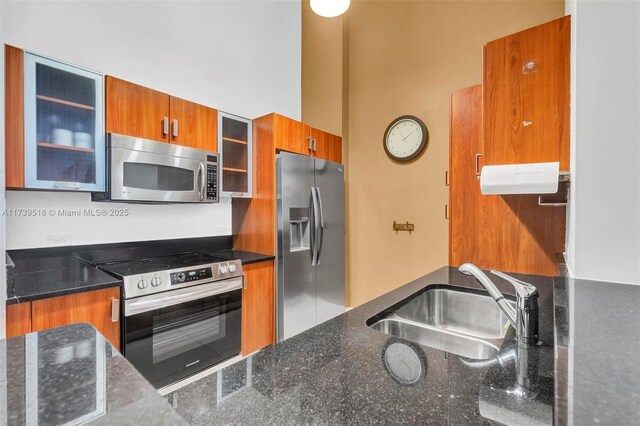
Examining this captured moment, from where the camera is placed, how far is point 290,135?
2832 millimetres

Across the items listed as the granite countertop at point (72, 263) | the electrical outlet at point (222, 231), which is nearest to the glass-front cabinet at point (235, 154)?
the electrical outlet at point (222, 231)

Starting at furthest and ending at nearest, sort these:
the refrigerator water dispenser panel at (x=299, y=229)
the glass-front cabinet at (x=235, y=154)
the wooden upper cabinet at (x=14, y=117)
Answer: the refrigerator water dispenser panel at (x=299, y=229) < the glass-front cabinet at (x=235, y=154) < the wooden upper cabinet at (x=14, y=117)

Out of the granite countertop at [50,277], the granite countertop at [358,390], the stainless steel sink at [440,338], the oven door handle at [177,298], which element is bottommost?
the oven door handle at [177,298]

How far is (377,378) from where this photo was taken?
72 cm

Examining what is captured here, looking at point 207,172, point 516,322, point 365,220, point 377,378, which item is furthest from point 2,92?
point 365,220

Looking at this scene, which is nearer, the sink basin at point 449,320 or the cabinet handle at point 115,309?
the sink basin at point 449,320

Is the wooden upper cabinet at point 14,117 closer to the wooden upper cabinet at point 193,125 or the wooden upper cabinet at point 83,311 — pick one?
the wooden upper cabinet at point 83,311

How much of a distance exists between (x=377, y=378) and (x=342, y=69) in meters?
3.57

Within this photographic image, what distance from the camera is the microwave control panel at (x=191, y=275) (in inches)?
76.6

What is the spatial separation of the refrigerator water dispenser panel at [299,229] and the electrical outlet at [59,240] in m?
1.57

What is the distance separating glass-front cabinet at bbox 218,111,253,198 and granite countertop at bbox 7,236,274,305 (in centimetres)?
54

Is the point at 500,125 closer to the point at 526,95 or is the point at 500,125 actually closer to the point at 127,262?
the point at 526,95

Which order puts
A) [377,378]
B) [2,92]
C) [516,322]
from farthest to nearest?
1. [2,92]
2. [516,322]
3. [377,378]

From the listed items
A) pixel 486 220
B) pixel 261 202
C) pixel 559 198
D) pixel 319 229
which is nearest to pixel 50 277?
pixel 261 202
